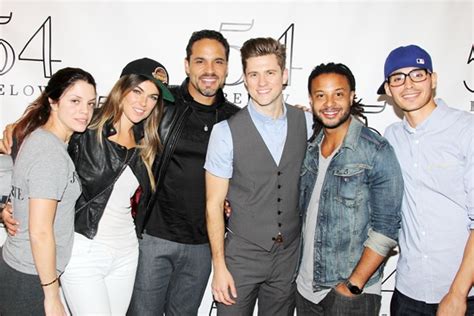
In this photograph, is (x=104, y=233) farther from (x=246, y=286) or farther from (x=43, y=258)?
(x=246, y=286)

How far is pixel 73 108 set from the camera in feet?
6.43

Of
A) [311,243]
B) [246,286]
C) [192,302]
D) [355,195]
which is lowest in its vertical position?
[192,302]

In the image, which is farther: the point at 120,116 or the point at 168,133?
the point at 168,133

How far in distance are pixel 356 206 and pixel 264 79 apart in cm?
79

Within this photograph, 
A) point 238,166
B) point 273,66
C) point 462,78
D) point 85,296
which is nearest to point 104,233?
point 85,296

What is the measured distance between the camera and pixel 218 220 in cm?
222

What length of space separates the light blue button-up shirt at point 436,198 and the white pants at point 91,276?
1466 mm

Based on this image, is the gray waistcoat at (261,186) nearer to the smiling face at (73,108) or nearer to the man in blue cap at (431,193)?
the man in blue cap at (431,193)

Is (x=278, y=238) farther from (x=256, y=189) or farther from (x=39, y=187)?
(x=39, y=187)

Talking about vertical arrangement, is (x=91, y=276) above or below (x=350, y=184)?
below

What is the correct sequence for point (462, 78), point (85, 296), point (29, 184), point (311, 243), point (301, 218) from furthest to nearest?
point (462, 78)
point (301, 218)
point (311, 243)
point (85, 296)
point (29, 184)

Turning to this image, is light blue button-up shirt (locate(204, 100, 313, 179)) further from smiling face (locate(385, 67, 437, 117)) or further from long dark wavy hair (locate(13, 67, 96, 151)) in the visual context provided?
long dark wavy hair (locate(13, 67, 96, 151))

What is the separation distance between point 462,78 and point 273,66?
65.4 inches

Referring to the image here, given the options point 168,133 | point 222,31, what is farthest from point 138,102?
point 222,31
